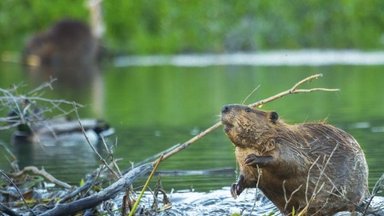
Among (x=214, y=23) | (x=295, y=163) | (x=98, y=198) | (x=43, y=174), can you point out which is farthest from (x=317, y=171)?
(x=214, y=23)

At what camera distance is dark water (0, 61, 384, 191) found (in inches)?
400

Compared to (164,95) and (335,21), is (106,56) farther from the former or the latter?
(164,95)

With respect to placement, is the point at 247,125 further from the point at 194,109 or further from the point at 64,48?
the point at 64,48

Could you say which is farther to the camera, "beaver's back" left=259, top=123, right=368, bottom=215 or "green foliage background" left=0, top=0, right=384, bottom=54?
"green foliage background" left=0, top=0, right=384, bottom=54

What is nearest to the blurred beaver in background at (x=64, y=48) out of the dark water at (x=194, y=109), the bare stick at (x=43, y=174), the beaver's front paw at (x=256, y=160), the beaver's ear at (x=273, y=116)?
the dark water at (x=194, y=109)

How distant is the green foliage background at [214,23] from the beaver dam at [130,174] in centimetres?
2567

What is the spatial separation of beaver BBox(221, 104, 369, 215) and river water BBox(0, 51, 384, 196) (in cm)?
26

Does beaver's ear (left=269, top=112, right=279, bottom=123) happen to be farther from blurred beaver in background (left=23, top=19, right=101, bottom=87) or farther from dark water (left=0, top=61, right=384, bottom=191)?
blurred beaver in background (left=23, top=19, right=101, bottom=87)

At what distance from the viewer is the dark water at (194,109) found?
33.3 ft

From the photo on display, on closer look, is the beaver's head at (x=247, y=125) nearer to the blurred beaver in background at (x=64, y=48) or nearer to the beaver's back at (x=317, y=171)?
the beaver's back at (x=317, y=171)

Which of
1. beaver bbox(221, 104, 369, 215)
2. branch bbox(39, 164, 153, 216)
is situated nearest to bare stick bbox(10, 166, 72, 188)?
branch bbox(39, 164, 153, 216)

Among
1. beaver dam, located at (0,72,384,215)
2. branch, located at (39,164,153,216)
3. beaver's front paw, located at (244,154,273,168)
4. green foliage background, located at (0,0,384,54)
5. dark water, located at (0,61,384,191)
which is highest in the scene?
beaver's front paw, located at (244,154,273,168)

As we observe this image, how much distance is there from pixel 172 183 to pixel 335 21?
32.0 metres

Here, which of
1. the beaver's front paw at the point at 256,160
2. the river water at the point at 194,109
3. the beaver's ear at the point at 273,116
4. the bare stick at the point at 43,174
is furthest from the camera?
the river water at the point at 194,109
